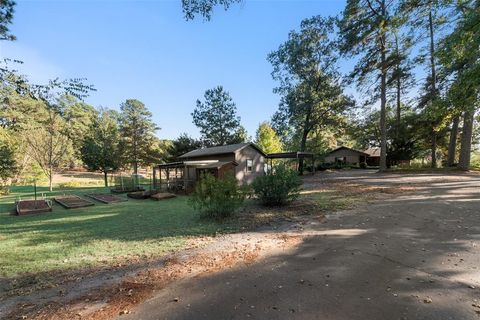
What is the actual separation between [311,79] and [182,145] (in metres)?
18.5

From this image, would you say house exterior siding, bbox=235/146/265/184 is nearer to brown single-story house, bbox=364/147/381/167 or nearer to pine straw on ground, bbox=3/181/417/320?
pine straw on ground, bbox=3/181/417/320

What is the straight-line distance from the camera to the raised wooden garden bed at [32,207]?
11650 millimetres

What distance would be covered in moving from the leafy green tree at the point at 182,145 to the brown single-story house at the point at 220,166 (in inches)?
411

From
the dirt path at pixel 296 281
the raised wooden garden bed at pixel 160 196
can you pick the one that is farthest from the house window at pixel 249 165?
the dirt path at pixel 296 281

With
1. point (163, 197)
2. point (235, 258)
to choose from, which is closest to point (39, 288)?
point (235, 258)

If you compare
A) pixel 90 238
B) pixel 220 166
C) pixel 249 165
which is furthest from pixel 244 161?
pixel 90 238

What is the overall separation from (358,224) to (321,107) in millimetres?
23863

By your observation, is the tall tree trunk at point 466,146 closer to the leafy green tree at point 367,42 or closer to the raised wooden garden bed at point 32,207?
the leafy green tree at point 367,42

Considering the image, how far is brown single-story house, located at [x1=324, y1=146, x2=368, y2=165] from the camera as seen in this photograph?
145 ft

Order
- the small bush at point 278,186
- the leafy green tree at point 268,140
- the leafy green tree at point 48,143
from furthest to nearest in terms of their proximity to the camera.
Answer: the leafy green tree at point 268,140, the leafy green tree at point 48,143, the small bush at point 278,186

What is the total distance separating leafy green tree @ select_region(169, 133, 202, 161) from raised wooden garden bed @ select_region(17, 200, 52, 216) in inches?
826

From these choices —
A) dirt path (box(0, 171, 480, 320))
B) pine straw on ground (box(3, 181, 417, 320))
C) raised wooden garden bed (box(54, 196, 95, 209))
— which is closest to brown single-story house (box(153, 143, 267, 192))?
raised wooden garden bed (box(54, 196, 95, 209))

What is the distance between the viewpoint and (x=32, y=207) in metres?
12.4

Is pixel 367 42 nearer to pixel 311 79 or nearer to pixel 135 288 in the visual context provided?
pixel 311 79
